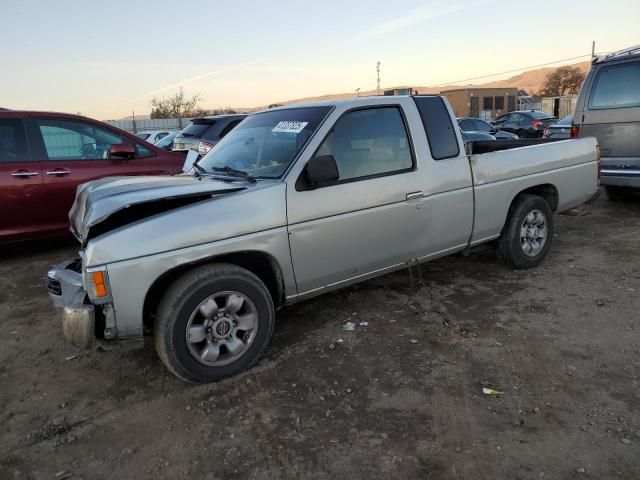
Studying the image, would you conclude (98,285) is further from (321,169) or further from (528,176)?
(528,176)

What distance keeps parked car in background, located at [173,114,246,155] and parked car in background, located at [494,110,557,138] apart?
54.4ft

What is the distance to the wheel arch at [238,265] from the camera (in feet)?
10.5

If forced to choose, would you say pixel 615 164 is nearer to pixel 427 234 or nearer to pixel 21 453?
pixel 427 234

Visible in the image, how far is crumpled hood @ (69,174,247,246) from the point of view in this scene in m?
3.10

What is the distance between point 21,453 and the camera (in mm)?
2707

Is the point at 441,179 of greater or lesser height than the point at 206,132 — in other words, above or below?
below

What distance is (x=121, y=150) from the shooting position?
6090mm

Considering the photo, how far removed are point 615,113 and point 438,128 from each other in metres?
4.71

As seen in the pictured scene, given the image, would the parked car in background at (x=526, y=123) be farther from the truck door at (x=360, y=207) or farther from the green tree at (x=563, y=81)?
the green tree at (x=563, y=81)

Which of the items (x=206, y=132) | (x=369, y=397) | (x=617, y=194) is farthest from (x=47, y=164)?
(x=617, y=194)

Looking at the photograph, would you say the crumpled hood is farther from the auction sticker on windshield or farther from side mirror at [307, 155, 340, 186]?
the auction sticker on windshield

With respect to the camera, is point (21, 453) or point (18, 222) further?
point (18, 222)

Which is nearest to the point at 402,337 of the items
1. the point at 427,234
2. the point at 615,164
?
the point at 427,234

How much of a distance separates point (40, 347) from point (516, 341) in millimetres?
3723
